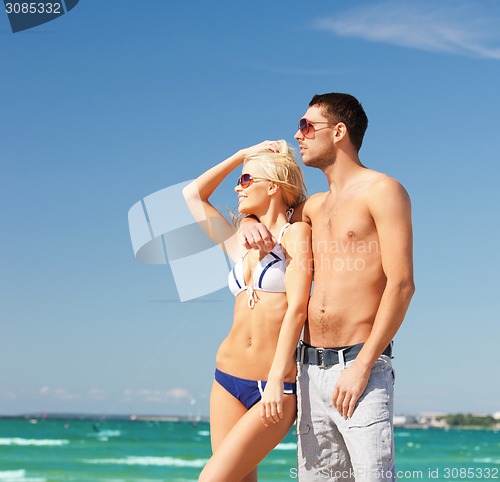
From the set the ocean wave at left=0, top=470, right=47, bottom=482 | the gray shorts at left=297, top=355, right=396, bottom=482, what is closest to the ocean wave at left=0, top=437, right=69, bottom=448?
the ocean wave at left=0, top=470, right=47, bottom=482

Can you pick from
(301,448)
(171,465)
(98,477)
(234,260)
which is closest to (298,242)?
(234,260)

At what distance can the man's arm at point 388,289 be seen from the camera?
4.70m

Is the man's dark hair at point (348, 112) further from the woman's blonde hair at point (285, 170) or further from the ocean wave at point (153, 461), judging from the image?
the ocean wave at point (153, 461)

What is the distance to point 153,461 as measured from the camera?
35562mm

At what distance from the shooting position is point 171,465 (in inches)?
1364

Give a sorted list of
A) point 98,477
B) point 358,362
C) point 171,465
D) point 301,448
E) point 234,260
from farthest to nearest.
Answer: point 171,465 → point 98,477 → point 234,260 → point 301,448 → point 358,362

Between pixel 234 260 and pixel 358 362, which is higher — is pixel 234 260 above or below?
above

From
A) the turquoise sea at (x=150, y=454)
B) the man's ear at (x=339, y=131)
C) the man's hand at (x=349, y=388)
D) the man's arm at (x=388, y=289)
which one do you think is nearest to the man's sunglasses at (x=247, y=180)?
the man's ear at (x=339, y=131)

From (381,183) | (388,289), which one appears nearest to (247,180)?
(381,183)

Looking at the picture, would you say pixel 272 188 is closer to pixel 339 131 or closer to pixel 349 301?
pixel 339 131

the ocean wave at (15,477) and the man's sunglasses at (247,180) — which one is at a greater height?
the ocean wave at (15,477)

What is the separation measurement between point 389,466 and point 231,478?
91cm

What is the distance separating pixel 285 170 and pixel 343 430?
5.38 ft

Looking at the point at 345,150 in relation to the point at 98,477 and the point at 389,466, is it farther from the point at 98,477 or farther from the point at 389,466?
the point at 98,477
